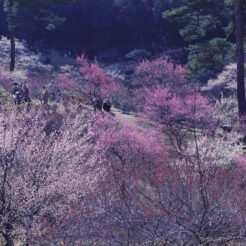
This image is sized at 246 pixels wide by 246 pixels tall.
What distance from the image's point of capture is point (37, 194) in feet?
22.7

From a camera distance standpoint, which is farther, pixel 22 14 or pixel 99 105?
pixel 22 14

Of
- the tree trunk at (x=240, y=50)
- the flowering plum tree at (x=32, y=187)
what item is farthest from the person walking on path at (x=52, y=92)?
the flowering plum tree at (x=32, y=187)

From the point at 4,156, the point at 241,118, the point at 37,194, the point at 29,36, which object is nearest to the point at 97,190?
the point at 37,194

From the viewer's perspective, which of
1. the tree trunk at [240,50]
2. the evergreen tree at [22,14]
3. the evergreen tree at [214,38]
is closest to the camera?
the tree trunk at [240,50]

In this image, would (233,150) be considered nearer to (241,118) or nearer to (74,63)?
(241,118)

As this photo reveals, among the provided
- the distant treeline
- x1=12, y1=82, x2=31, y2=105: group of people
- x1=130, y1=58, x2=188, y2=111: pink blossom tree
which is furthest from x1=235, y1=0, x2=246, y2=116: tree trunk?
the distant treeline

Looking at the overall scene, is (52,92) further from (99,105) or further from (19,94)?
(19,94)

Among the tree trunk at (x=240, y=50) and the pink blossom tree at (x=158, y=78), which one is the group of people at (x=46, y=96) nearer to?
the pink blossom tree at (x=158, y=78)

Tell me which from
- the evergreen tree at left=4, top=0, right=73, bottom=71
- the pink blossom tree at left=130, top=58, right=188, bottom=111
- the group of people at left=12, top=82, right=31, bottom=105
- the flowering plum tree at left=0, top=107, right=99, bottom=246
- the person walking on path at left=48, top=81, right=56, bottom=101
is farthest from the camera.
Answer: the evergreen tree at left=4, top=0, right=73, bottom=71

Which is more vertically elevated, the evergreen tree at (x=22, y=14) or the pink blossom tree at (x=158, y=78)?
the evergreen tree at (x=22, y=14)

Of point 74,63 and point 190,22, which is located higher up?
point 190,22

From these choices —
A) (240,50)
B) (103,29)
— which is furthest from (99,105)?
(103,29)

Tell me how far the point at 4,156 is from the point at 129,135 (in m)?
5.73

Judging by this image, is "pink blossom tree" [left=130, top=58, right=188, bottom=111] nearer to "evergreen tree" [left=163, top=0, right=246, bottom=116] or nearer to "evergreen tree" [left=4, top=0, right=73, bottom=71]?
"evergreen tree" [left=163, top=0, right=246, bottom=116]
